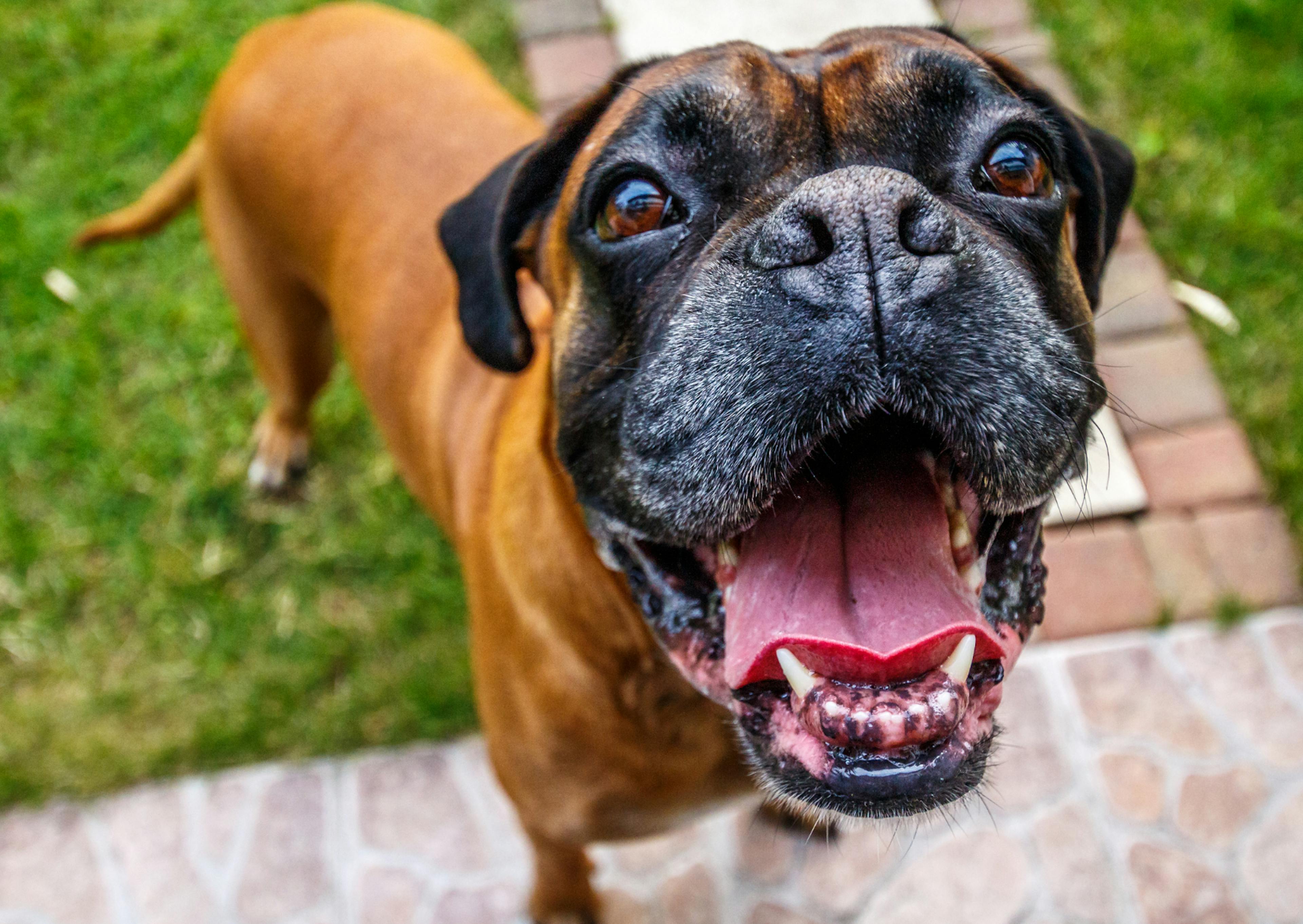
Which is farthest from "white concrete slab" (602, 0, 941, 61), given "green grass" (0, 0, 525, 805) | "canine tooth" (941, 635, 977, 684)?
"canine tooth" (941, 635, 977, 684)

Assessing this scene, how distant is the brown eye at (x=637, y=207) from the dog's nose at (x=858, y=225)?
1.04 ft

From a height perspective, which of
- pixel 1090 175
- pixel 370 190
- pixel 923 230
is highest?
pixel 923 230

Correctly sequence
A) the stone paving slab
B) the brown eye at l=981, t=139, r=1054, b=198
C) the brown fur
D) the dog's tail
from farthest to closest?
the dog's tail
the stone paving slab
the brown fur
the brown eye at l=981, t=139, r=1054, b=198

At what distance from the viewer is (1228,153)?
419 centimetres

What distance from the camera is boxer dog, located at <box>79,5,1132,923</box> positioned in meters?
1.41

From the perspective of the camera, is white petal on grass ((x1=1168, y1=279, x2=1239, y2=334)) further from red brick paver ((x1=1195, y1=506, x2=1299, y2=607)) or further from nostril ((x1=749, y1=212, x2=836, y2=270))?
nostril ((x1=749, y1=212, x2=836, y2=270))

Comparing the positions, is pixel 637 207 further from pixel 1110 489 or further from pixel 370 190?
pixel 1110 489

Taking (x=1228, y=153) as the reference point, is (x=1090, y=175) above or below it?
above

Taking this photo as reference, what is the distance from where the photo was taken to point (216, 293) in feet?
13.2

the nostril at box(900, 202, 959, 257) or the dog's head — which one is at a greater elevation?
the nostril at box(900, 202, 959, 257)

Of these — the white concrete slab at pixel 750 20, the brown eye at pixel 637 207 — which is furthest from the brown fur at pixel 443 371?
the white concrete slab at pixel 750 20

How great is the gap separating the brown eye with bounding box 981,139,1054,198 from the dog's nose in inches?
12.0

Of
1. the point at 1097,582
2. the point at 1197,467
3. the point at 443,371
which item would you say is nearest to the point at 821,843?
the point at 1097,582

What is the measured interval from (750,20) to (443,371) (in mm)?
2616
